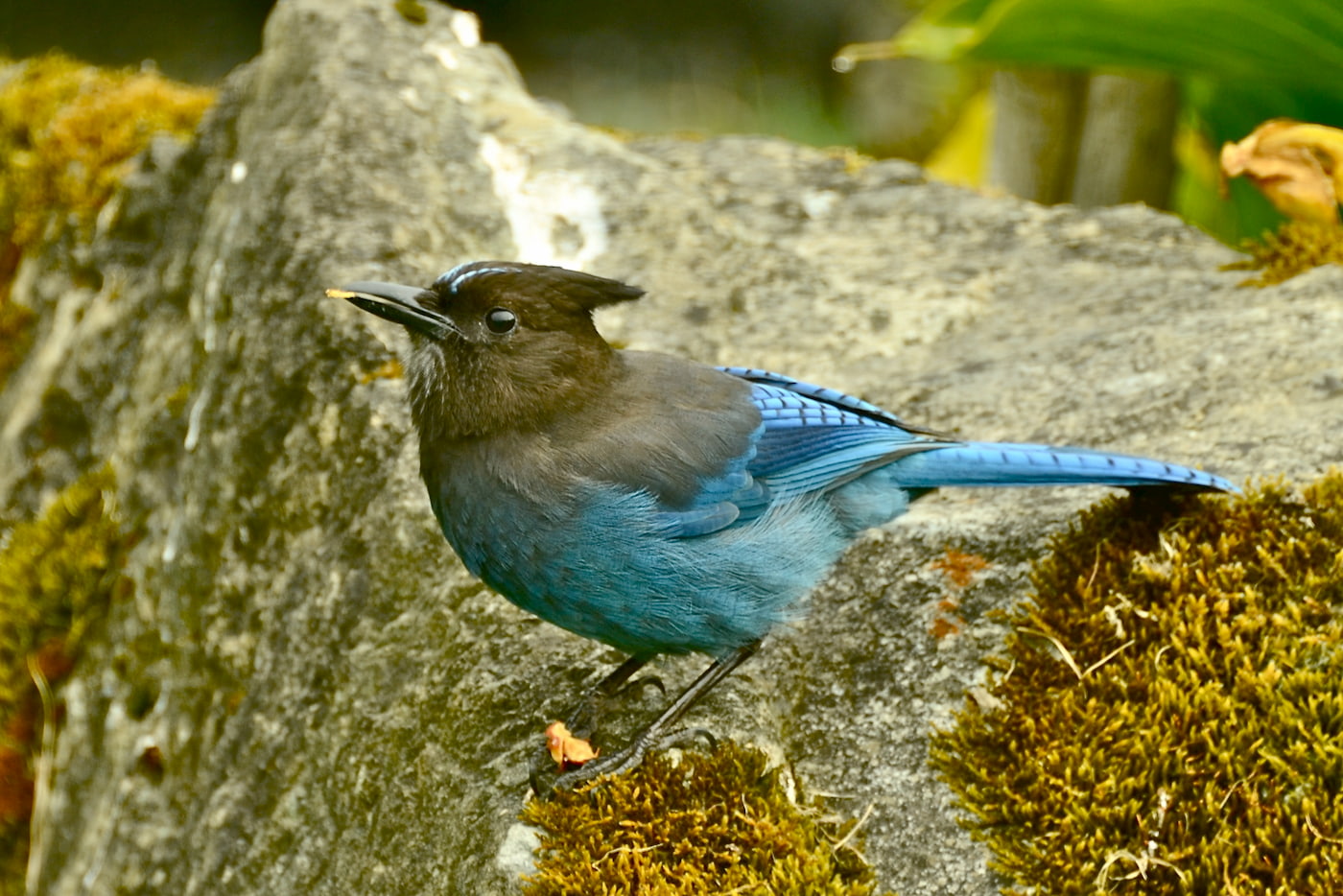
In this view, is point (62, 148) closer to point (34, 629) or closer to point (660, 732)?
point (34, 629)

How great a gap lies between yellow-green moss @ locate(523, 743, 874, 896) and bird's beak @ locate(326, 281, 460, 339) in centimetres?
121

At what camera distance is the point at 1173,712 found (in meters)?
2.86

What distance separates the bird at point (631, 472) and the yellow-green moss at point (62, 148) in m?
3.25

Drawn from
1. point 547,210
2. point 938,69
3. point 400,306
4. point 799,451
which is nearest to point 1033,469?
point 799,451

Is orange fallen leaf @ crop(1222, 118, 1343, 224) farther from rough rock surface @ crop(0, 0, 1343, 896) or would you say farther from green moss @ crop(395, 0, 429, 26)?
Result: green moss @ crop(395, 0, 429, 26)

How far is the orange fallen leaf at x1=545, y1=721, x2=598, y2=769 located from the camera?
120 inches

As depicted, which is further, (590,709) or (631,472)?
(590,709)

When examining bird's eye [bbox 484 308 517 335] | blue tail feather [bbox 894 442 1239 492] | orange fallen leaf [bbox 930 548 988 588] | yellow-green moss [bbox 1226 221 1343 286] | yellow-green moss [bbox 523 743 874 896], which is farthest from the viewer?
yellow-green moss [bbox 1226 221 1343 286]

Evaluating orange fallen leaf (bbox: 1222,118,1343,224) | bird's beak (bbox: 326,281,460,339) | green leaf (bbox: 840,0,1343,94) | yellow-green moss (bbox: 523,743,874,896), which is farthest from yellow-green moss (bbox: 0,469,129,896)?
orange fallen leaf (bbox: 1222,118,1343,224)

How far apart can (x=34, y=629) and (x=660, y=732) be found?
284cm

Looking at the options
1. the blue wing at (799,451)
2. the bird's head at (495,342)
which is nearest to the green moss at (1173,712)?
the blue wing at (799,451)

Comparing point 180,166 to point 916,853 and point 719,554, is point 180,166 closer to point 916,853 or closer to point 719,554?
point 719,554

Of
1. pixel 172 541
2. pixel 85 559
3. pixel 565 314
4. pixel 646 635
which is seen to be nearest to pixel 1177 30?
pixel 565 314

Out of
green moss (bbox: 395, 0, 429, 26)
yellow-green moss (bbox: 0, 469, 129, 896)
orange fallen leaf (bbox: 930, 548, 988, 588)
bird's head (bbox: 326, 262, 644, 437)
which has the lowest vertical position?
yellow-green moss (bbox: 0, 469, 129, 896)
